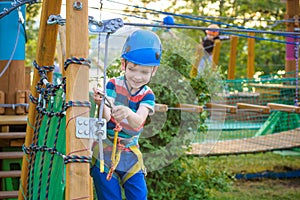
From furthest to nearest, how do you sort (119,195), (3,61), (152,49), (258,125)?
(258,125), (3,61), (119,195), (152,49)

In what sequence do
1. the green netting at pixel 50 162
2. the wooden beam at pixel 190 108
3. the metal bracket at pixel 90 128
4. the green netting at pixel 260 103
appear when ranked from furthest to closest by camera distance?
the green netting at pixel 260 103 → the wooden beam at pixel 190 108 → the green netting at pixel 50 162 → the metal bracket at pixel 90 128

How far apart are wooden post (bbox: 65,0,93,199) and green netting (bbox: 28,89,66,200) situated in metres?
0.39

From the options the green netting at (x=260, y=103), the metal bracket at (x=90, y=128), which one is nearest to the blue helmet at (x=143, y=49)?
the metal bracket at (x=90, y=128)

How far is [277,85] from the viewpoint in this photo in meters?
7.92

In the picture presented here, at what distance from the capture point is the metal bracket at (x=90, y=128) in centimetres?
216

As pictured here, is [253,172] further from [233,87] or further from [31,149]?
[31,149]

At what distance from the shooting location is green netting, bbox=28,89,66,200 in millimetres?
2615

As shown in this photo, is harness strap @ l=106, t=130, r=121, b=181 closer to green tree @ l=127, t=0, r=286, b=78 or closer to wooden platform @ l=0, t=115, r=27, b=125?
wooden platform @ l=0, t=115, r=27, b=125

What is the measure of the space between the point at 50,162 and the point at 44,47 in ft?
2.22

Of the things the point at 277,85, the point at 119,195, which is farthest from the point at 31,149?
the point at 277,85

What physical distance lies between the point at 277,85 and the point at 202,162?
2815 millimetres

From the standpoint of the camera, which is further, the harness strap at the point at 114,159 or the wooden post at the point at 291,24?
the wooden post at the point at 291,24

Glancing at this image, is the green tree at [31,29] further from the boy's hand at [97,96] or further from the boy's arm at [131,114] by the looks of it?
the boy's hand at [97,96]

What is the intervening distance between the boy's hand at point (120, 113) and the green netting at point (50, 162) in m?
0.32
